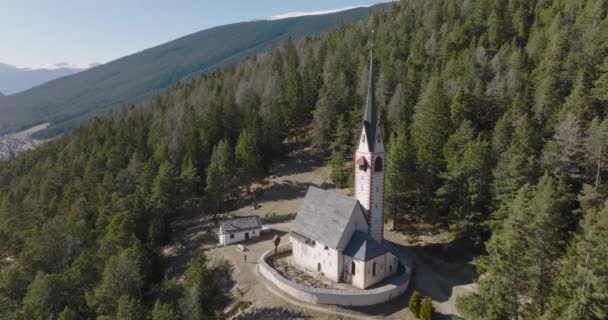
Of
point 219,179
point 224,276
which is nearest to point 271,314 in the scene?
point 224,276

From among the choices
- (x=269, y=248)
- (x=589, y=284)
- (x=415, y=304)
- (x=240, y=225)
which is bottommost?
(x=269, y=248)

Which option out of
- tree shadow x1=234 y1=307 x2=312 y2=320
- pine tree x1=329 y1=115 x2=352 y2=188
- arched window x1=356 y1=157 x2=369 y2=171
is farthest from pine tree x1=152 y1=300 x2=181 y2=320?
pine tree x1=329 y1=115 x2=352 y2=188

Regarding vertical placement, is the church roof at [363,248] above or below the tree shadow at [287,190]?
above

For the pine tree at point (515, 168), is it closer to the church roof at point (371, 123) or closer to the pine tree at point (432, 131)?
the pine tree at point (432, 131)

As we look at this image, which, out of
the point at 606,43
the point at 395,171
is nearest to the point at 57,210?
the point at 395,171

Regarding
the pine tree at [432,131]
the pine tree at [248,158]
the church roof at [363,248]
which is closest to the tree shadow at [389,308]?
the church roof at [363,248]

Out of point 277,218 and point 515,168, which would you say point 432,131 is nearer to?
point 515,168
